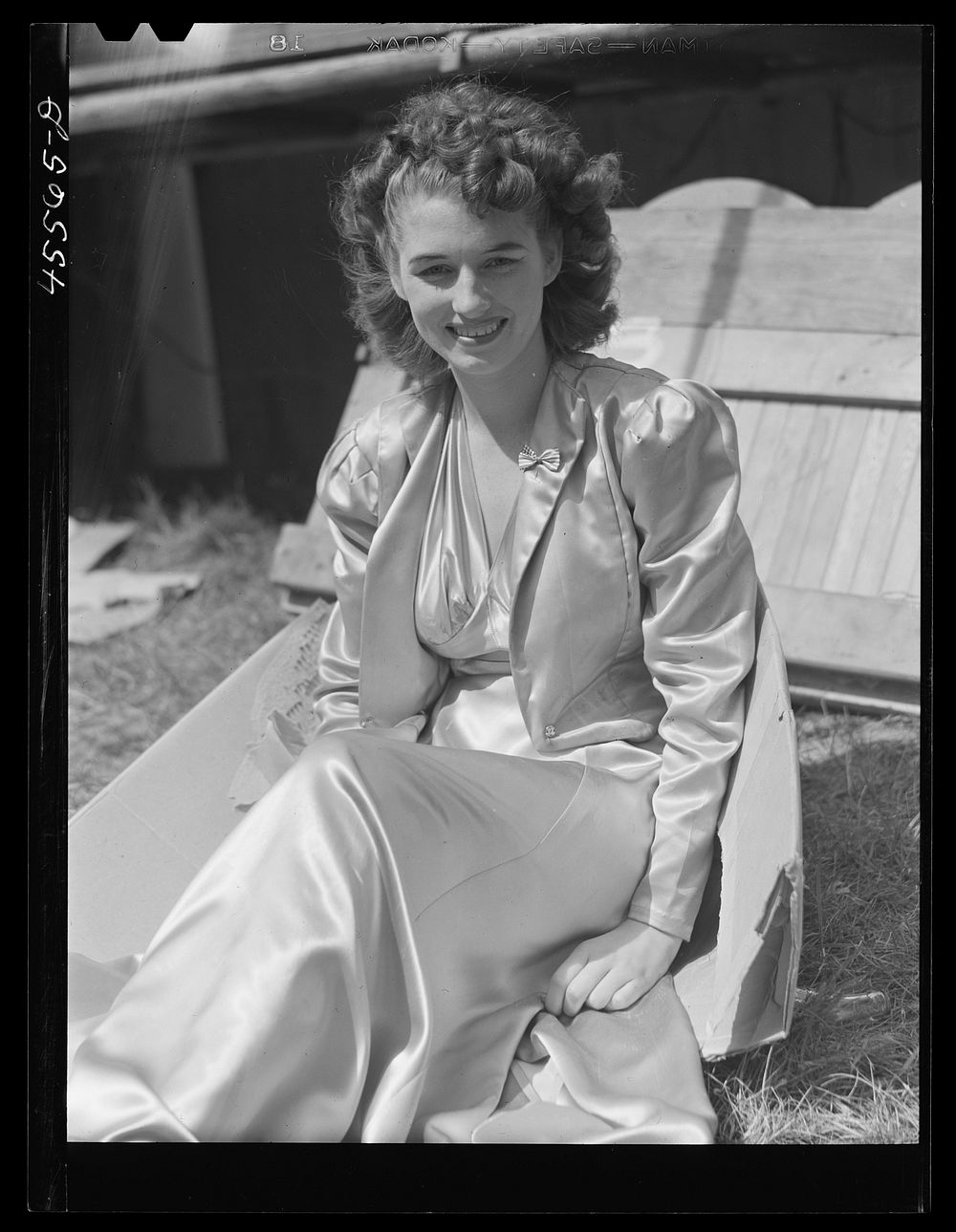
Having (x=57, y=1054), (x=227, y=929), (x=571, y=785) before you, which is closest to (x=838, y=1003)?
(x=571, y=785)

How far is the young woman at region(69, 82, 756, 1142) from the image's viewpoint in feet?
6.35

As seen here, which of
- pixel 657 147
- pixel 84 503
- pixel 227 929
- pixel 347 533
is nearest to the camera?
pixel 227 929

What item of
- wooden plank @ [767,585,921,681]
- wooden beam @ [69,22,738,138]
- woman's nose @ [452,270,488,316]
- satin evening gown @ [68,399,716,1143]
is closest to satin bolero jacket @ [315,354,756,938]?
satin evening gown @ [68,399,716,1143]

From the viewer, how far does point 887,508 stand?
3395mm

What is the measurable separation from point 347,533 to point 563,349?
0.48 metres

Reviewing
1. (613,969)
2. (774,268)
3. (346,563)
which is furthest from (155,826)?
(774,268)

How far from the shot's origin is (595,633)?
2273 mm

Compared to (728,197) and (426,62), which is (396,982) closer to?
(426,62)

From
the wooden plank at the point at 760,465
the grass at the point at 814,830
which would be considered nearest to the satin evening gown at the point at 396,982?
the grass at the point at 814,830

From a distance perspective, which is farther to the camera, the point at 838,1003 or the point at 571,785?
the point at 838,1003

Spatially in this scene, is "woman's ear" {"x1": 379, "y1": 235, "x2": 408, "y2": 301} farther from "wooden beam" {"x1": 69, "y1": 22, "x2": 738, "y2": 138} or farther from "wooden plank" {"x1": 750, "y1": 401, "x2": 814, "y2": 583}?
"wooden plank" {"x1": 750, "y1": 401, "x2": 814, "y2": 583}

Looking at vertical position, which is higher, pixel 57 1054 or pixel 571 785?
pixel 571 785

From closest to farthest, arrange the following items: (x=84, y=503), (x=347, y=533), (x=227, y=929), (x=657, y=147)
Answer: (x=227, y=929) → (x=347, y=533) → (x=84, y=503) → (x=657, y=147)
